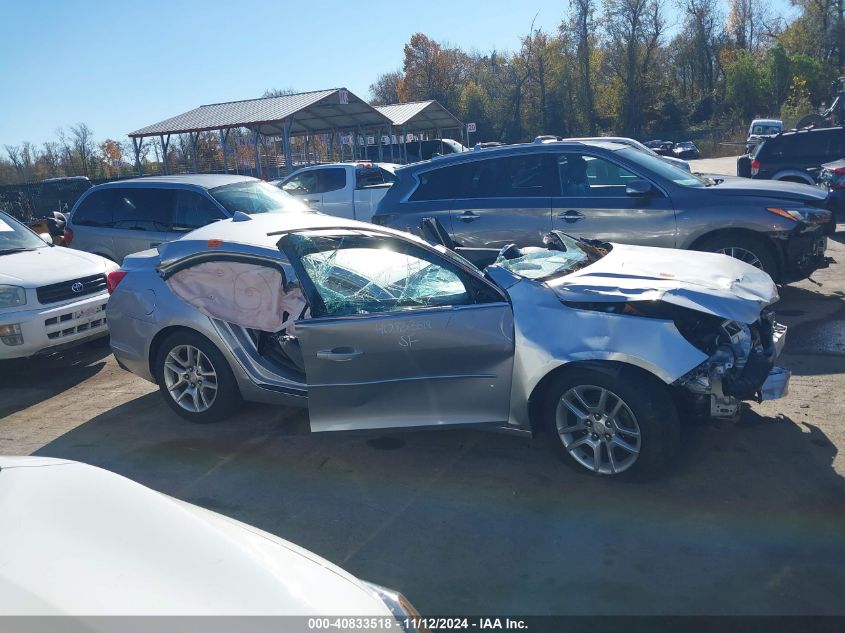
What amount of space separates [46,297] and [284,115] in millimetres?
17681

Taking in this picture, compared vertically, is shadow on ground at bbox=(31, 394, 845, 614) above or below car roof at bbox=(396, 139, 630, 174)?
below

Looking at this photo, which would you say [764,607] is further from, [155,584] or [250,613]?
[155,584]

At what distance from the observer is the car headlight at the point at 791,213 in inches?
308

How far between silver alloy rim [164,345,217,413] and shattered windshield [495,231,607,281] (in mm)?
2473

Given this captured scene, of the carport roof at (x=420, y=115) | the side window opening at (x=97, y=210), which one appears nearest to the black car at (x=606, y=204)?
the side window opening at (x=97, y=210)

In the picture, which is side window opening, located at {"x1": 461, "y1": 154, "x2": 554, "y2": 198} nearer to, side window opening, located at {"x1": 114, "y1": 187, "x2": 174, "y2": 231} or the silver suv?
the silver suv

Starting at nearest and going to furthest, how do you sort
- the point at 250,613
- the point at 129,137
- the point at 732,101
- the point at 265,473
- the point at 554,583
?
1. the point at 250,613
2. the point at 554,583
3. the point at 265,473
4. the point at 129,137
5. the point at 732,101

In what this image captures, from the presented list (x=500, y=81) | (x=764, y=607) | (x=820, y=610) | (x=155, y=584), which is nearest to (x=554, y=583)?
(x=764, y=607)

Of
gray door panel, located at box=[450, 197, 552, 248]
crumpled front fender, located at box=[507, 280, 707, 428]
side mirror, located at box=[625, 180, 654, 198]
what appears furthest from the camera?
gray door panel, located at box=[450, 197, 552, 248]

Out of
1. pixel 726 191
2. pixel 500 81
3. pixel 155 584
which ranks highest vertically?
pixel 500 81

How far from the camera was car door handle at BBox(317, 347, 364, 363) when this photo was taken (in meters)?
4.78

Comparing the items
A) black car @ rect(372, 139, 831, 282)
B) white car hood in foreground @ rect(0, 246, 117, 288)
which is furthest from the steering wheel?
white car hood in foreground @ rect(0, 246, 117, 288)

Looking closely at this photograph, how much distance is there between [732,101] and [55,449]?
64175mm

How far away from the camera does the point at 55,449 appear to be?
5.78 meters
